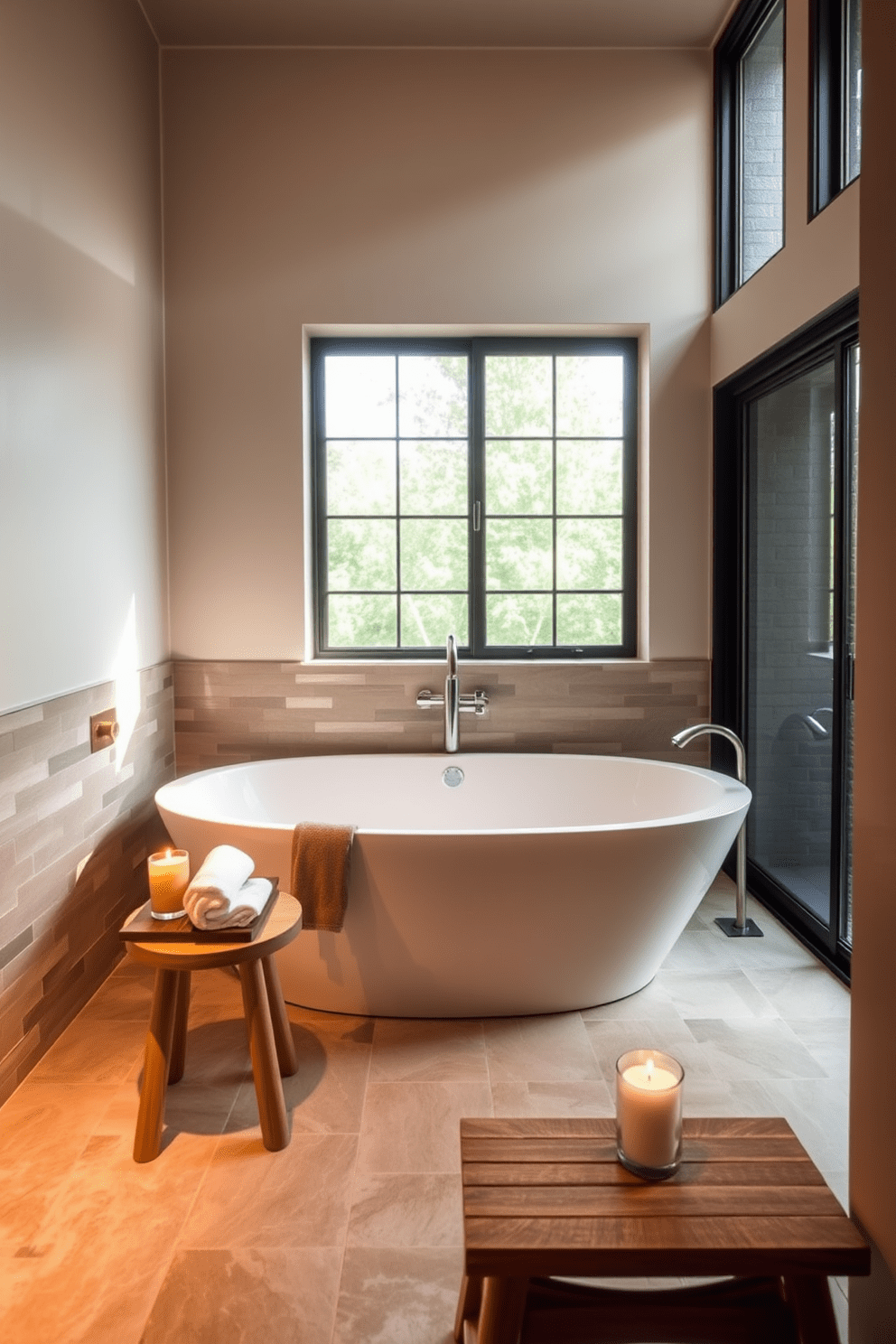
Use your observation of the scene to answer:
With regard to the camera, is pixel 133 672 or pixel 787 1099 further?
pixel 133 672

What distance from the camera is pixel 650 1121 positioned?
1.25 metres

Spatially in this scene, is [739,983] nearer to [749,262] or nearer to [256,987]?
[256,987]

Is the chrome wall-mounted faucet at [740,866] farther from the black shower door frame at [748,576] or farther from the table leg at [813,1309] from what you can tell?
the table leg at [813,1309]

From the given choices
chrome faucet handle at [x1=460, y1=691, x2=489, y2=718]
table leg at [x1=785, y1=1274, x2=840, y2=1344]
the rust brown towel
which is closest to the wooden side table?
table leg at [x1=785, y1=1274, x2=840, y2=1344]

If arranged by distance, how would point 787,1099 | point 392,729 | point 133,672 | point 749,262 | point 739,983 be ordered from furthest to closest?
point 392,729 < point 749,262 < point 133,672 < point 739,983 < point 787,1099

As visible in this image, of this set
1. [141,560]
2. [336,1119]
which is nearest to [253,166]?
[141,560]

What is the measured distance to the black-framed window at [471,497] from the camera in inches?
161

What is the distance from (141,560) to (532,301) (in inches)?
73.1

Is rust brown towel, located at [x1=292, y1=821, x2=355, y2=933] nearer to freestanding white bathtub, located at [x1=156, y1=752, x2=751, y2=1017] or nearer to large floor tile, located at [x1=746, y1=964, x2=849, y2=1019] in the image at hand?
freestanding white bathtub, located at [x1=156, y1=752, x2=751, y2=1017]

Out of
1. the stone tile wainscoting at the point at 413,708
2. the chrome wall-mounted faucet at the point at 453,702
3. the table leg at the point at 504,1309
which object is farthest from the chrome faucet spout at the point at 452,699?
the table leg at the point at 504,1309

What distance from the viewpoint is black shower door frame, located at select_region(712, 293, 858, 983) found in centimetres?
295

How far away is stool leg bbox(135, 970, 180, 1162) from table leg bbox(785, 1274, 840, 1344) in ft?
4.63

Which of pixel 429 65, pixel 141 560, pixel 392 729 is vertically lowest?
pixel 392 729

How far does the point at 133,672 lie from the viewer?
3457 mm
